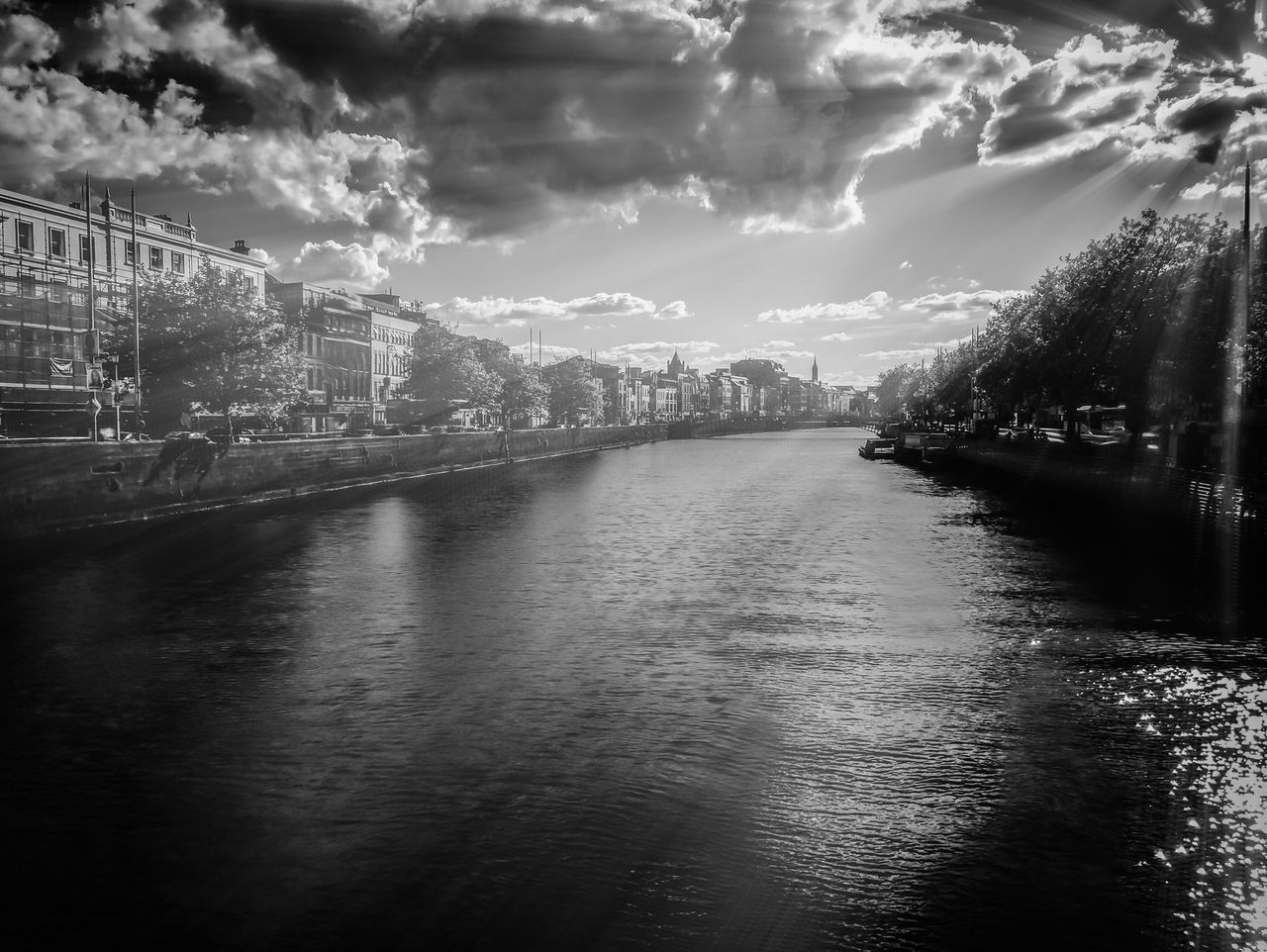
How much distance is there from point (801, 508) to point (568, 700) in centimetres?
2101

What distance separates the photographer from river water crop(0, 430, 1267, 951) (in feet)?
15.1

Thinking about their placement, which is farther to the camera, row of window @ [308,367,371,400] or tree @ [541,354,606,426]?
tree @ [541,354,606,426]

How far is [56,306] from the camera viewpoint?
70312 millimetres

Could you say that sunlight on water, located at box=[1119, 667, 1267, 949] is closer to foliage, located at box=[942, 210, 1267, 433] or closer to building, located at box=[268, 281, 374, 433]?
foliage, located at box=[942, 210, 1267, 433]

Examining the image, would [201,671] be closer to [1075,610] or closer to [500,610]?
[500,610]

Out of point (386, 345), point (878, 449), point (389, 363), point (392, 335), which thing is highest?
point (392, 335)

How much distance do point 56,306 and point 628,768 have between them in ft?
248

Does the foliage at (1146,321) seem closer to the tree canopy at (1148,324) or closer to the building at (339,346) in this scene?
the tree canopy at (1148,324)

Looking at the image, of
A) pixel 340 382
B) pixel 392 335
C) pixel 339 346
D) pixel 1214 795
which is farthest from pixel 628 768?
pixel 392 335

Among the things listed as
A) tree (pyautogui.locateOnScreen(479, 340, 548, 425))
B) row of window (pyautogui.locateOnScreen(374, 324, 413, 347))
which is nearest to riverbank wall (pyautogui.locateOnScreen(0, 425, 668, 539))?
tree (pyautogui.locateOnScreen(479, 340, 548, 425))

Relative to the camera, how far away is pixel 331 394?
11288 cm

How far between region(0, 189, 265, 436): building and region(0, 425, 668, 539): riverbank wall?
1890 centimetres

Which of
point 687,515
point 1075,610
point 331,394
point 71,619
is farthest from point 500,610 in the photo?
point 331,394

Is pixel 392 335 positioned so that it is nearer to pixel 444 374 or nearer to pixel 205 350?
pixel 444 374
